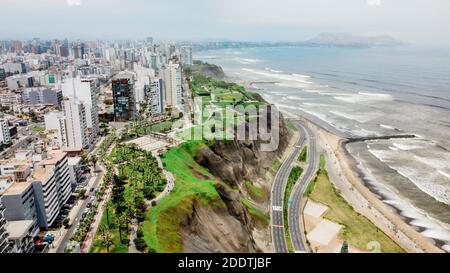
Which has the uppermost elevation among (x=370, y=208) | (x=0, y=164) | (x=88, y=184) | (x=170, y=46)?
(x=170, y=46)

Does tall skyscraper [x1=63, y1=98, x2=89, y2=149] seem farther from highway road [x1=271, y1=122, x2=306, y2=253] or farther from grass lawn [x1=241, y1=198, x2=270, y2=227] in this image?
highway road [x1=271, y1=122, x2=306, y2=253]

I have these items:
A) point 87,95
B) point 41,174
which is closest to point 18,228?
point 41,174

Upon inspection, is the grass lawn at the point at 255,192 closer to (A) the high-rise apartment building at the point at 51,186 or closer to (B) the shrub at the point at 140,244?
(A) the high-rise apartment building at the point at 51,186

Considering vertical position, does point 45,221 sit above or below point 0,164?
below

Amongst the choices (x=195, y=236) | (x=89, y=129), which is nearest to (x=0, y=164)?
(x=89, y=129)
